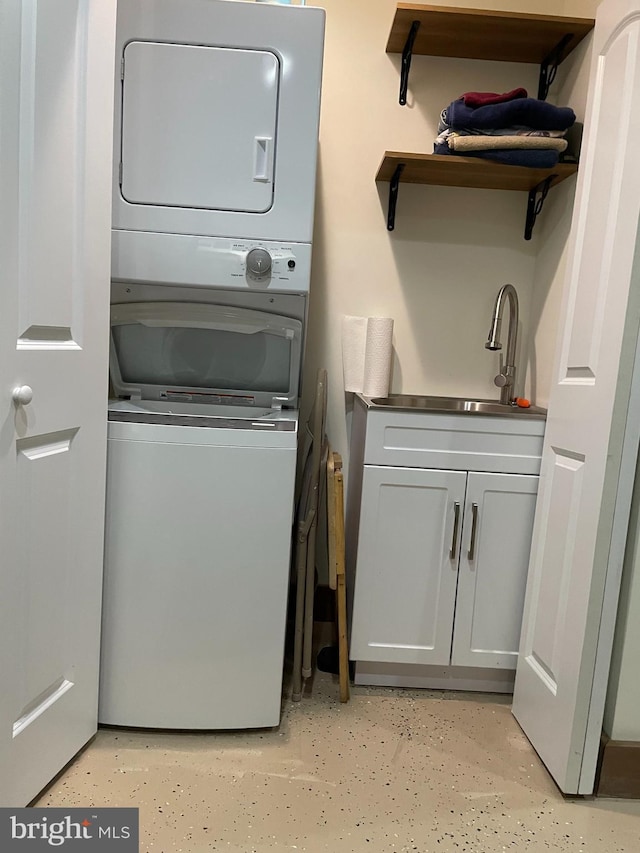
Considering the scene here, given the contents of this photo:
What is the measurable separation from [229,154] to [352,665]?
1.64 metres

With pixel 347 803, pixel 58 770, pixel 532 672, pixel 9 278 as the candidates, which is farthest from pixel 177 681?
pixel 9 278

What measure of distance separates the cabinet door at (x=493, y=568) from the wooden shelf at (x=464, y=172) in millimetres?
967

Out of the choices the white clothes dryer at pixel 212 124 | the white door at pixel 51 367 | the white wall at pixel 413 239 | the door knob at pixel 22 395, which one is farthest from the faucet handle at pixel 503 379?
the door knob at pixel 22 395

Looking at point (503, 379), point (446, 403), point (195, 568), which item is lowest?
point (195, 568)

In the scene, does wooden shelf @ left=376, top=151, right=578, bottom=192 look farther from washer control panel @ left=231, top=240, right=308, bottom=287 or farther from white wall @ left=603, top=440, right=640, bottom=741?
white wall @ left=603, top=440, right=640, bottom=741

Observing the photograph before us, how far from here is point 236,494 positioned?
5.46ft

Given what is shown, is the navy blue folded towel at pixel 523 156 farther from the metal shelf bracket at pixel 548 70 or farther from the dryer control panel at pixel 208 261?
the dryer control panel at pixel 208 261

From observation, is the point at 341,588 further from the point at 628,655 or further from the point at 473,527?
the point at 628,655

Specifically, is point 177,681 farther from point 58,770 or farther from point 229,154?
point 229,154

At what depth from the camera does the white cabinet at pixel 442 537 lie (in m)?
1.94

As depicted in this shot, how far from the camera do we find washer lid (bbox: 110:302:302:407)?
1.89 meters

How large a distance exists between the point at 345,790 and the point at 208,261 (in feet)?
4.68

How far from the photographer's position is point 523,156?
1903 millimetres

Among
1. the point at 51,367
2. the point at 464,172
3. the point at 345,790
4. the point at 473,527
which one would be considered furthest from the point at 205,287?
the point at 345,790
